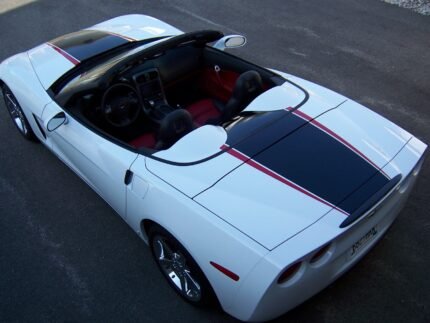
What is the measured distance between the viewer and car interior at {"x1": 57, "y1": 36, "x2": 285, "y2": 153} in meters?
3.37

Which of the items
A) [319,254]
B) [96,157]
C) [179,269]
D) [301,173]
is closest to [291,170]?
[301,173]

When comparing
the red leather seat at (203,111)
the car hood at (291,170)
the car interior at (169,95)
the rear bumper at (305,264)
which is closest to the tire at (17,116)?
the car interior at (169,95)

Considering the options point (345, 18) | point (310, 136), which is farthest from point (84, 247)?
point (345, 18)

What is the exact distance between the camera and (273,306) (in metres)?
2.38

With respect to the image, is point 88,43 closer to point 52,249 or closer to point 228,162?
point 52,249

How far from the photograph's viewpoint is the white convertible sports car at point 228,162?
2.38 m

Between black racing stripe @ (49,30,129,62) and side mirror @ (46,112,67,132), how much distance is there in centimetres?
84

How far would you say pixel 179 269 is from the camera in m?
2.95

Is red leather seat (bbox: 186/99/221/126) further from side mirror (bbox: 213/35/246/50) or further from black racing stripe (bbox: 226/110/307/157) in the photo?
black racing stripe (bbox: 226/110/307/157)

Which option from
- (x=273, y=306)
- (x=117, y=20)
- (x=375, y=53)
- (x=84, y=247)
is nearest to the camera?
(x=273, y=306)

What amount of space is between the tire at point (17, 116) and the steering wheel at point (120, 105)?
1359 millimetres

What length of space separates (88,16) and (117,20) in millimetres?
2760

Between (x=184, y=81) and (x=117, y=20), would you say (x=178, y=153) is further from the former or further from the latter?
(x=117, y=20)

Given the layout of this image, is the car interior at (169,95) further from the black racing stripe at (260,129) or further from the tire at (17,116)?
the tire at (17,116)
